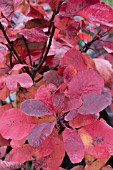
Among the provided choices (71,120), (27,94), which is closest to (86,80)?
(71,120)

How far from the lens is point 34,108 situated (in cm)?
42

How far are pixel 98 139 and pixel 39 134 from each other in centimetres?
10

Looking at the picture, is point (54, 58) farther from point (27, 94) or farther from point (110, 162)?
point (110, 162)

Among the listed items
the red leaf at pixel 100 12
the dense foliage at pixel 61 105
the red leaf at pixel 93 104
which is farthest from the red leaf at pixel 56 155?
the red leaf at pixel 100 12

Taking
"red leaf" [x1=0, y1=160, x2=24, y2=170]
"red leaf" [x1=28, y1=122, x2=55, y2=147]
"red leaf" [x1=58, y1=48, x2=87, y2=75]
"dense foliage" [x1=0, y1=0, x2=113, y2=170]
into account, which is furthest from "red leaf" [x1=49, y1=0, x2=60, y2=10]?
"red leaf" [x1=0, y1=160, x2=24, y2=170]

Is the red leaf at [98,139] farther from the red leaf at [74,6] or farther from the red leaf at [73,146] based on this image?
the red leaf at [74,6]

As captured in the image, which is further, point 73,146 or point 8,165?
point 8,165

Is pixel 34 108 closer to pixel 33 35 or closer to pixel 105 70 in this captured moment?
pixel 33 35

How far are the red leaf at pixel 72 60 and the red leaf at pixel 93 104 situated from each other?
0.13 metres

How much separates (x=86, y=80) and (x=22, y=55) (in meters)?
0.24

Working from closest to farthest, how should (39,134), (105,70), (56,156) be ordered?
(39,134), (56,156), (105,70)

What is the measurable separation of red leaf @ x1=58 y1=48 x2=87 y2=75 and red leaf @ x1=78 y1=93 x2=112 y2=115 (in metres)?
0.13

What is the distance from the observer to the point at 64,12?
0.49 metres

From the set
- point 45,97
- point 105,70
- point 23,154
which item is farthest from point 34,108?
point 105,70
